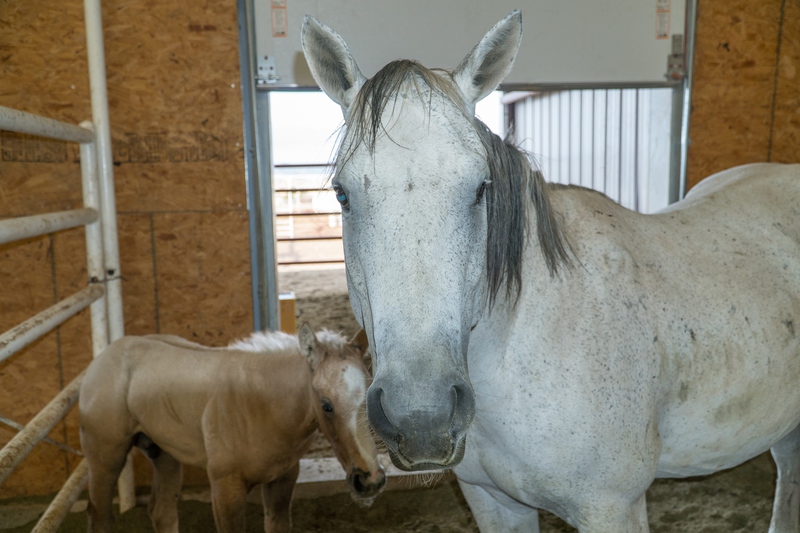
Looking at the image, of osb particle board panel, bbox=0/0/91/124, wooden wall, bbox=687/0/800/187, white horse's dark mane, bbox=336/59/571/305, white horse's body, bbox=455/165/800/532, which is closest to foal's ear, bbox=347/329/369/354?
white horse's body, bbox=455/165/800/532

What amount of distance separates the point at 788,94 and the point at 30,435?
13.2 feet

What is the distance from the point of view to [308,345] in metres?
2.26

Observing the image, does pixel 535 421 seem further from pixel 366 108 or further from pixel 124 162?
→ pixel 124 162

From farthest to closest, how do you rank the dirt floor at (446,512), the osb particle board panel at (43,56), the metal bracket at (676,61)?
the metal bracket at (676,61) < the osb particle board panel at (43,56) < the dirt floor at (446,512)

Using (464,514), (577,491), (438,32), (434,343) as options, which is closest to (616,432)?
(577,491)

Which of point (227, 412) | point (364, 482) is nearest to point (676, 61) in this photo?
point (364, 482)

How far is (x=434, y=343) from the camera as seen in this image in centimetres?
96

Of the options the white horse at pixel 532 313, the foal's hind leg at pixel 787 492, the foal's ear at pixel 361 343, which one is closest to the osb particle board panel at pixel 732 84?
the foal's hind leg at pixel 787 492

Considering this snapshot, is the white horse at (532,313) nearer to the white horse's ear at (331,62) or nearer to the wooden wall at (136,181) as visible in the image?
the white horse's ear at (331,62)

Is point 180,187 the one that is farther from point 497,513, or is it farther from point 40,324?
point 497,513

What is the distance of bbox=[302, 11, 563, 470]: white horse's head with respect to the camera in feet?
3.11

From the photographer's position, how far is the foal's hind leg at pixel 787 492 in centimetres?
224

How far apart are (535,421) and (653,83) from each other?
2641 millimetres

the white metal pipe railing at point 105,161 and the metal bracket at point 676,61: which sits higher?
the metal bracket at point 676,61
